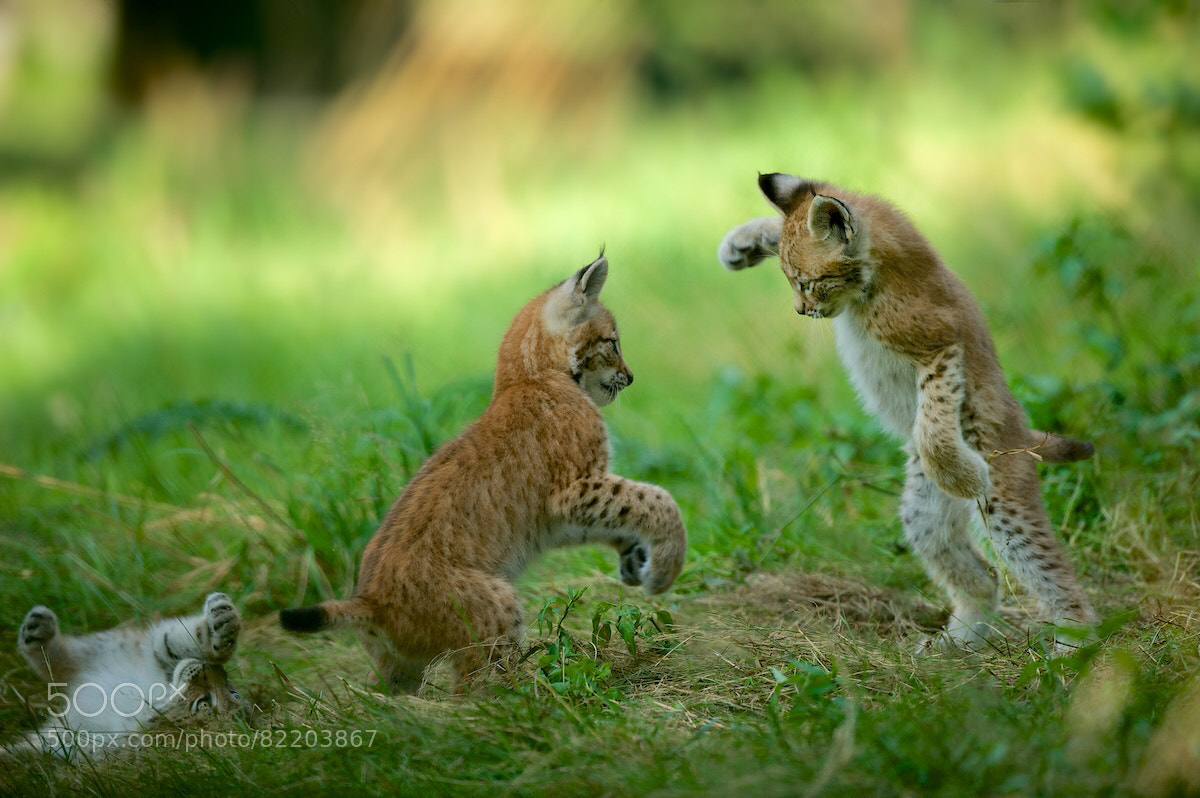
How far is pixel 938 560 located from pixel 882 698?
3.93ft

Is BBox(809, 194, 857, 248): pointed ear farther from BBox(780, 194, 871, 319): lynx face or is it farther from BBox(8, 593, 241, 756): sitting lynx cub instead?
BBox(8, 593, 241, 756): sitting lynx cub

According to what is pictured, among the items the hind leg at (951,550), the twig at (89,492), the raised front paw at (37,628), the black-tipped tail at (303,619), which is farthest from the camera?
the twig at (89,492)

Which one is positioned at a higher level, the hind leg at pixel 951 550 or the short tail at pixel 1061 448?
the short tail at pixel 1061 448

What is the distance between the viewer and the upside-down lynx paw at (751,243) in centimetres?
532

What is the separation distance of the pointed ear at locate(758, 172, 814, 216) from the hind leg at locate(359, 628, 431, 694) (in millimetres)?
2324

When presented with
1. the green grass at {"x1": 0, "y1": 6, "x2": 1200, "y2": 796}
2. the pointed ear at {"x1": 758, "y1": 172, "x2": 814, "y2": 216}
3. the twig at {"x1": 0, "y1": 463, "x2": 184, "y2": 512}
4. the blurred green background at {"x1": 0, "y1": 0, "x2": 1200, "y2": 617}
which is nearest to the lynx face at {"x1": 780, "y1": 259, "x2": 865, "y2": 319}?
the pointed ear at {"x1": 758, "y1": 172, "x2": 814, "y2": 216}

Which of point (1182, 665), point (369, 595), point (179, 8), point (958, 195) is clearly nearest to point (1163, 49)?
point (958, 195)

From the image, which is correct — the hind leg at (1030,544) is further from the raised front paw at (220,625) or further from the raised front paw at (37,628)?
the raised front paw at (37,628)

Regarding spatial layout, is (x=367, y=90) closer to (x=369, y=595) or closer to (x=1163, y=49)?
(x=1163, y=49)

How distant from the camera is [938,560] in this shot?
501 centimetres

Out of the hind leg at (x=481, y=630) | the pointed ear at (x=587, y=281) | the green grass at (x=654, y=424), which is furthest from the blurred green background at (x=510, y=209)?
the hind leg at (x=481, y=630)

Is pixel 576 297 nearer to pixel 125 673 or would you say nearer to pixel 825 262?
pixel 825 262

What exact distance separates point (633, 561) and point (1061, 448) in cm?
178

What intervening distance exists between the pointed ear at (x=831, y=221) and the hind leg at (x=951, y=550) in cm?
101
